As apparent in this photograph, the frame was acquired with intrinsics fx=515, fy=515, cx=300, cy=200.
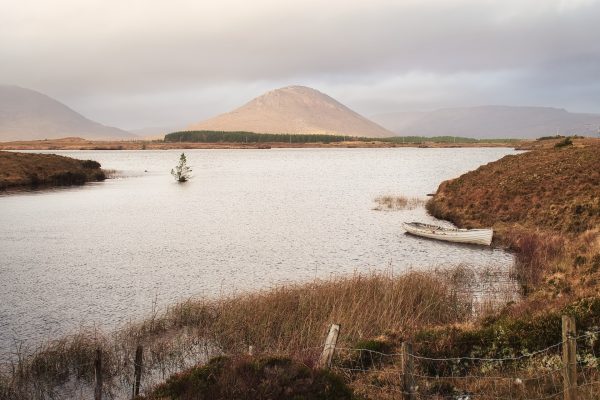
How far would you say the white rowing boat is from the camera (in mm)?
39219

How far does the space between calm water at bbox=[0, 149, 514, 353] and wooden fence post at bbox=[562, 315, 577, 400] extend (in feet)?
54.5

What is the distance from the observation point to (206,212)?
6222 cm

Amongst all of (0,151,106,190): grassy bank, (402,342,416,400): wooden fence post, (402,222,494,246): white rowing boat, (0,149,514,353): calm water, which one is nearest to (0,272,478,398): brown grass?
(0,149,514,353): calm water

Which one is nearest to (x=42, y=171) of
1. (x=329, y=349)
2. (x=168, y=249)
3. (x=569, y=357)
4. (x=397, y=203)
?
(x=168, y=249)

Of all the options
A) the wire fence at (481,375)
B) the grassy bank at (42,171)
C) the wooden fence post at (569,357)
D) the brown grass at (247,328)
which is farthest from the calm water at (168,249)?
the wooden fence post at (569,357)

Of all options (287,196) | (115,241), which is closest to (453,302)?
(115,241)

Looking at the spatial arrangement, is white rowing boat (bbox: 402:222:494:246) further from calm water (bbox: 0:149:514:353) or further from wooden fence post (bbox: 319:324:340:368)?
wooden fence post (bbox: 319:324:340:368)

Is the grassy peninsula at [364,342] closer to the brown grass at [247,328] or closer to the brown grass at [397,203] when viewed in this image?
the brown grass at [247,328]

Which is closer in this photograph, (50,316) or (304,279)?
(50,316)

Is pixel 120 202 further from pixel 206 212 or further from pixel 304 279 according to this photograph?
pixel 304 279

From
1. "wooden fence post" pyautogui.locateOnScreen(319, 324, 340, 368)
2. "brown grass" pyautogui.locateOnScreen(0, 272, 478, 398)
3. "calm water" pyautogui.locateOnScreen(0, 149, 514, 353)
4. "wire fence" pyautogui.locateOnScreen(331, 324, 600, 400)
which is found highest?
"wooden fence post" pyautogui.locateOnScreen(319, 324, 340, 368)

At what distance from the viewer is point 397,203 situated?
217 ft

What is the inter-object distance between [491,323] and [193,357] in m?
10.7

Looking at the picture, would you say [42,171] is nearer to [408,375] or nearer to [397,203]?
[397,203]
